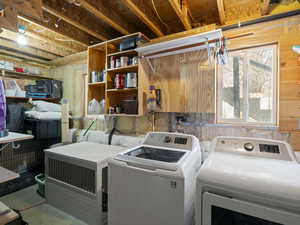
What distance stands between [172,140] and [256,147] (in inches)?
29.0

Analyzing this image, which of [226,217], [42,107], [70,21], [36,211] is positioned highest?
[70,21]

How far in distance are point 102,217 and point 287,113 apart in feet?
7.14

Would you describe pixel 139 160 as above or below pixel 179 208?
above

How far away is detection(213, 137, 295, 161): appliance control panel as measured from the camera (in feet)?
3.99

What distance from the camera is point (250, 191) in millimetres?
838

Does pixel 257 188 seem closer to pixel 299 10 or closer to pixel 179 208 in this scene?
pixel 179 208

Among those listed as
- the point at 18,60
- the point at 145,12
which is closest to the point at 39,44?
the point at 18,60

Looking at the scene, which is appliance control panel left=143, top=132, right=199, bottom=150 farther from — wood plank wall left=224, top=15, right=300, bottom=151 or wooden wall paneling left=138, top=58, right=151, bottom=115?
wood plank wall left=224, top=15, right=300, bottom=151

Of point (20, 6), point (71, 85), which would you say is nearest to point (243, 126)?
point (20, 6)

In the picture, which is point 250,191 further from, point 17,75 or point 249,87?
point 17,75

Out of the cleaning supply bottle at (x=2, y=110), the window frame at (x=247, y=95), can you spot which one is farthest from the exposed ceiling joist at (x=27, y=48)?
the window frame at (x=247, y=95)

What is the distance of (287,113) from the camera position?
159 centimetres

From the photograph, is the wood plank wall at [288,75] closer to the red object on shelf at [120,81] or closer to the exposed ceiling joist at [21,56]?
the red object on shelf at [120,81]

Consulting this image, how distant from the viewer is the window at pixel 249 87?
181cm
